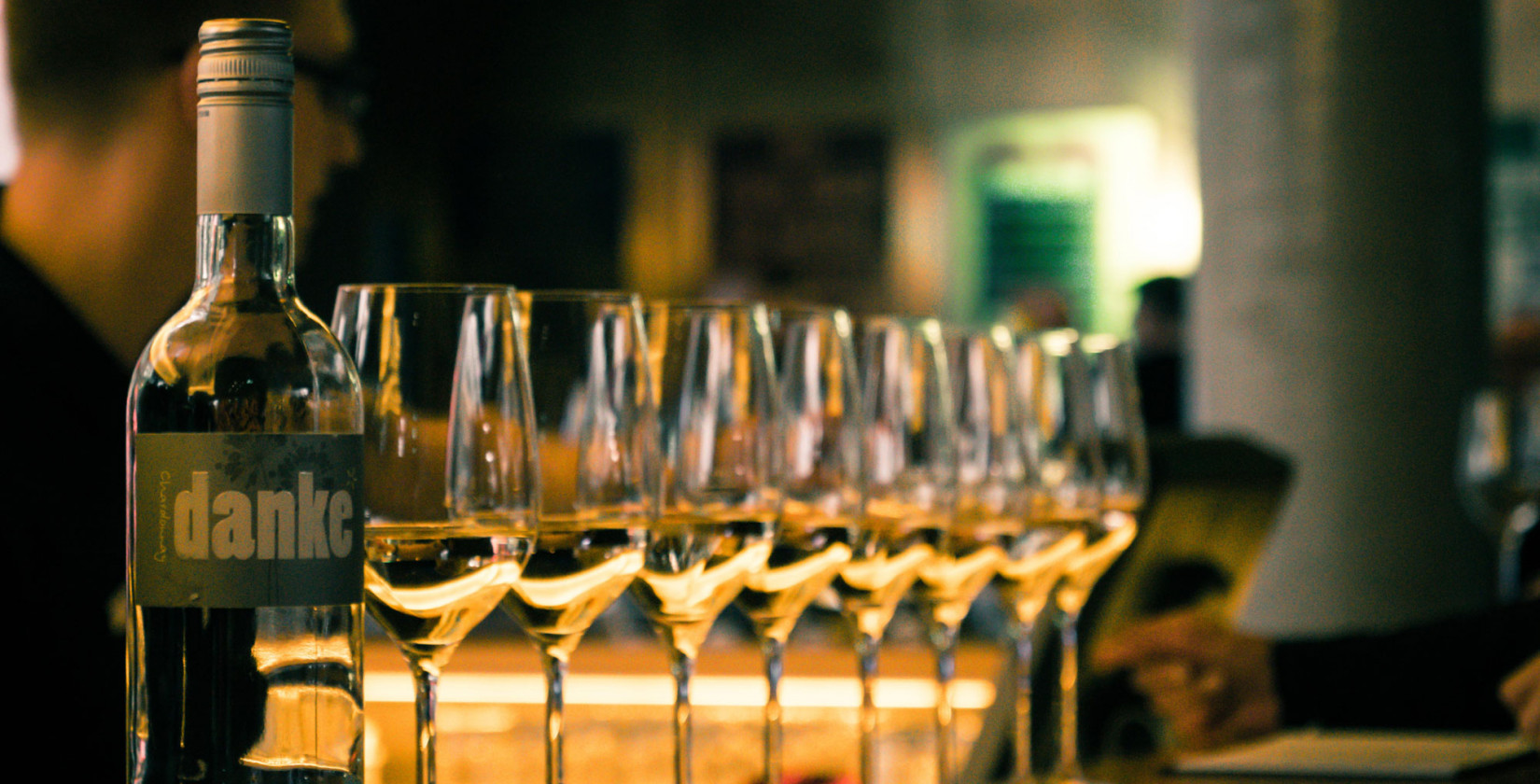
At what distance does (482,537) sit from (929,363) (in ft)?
1.25

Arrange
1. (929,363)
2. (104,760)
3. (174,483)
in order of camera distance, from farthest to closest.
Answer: (929,363) < (104,760) < (174,483)

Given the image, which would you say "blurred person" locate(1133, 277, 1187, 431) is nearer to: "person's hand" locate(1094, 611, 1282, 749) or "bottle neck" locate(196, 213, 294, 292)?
"person's hand" locate(1094, 611, 1282, 749)

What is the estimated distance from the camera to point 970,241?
6703 millimetres

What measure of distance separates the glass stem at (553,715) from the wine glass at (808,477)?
5.2 inches

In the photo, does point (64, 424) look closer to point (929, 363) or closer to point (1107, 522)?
point (929, 363)

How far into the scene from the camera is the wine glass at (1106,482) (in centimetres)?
112

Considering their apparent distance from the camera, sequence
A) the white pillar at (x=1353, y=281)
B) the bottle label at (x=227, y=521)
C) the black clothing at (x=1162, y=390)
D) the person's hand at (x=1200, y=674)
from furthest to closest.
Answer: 1. the black clothing at (x=1162, y=390)
2. the white pillar at (x=1353, y=281)
3. the person's hand at (x=1200, y=674)
4. the bottle label at (x=227, y=521)

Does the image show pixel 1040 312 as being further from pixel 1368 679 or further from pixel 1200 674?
pixel 1200 674

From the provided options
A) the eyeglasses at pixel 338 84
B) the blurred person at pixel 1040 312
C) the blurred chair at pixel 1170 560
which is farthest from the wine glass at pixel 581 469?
the blurred person at pixel 1040 312

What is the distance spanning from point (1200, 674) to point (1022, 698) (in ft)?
1.53

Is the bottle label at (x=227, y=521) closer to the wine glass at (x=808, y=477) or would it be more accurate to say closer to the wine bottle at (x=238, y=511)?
the wine bottle at (x=238, y=511)

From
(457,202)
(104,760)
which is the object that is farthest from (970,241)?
(104,760)

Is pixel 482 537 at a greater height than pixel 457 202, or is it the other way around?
pixel 457 202

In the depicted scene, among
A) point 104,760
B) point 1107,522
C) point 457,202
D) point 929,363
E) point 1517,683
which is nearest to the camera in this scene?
point 104,760
